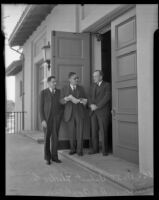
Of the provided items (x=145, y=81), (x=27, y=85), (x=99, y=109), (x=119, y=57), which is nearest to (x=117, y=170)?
(x=145, y=81)

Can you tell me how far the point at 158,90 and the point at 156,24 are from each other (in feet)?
3.23

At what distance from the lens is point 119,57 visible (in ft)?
15.2

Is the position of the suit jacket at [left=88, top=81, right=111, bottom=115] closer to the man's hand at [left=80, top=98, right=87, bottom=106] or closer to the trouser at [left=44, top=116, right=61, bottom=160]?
the man's hand at [left=80, top=98, right=87, bottom=106]

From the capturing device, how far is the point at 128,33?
4.33 m

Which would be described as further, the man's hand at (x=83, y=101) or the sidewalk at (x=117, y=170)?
the man's hand at (x=83, y=101)

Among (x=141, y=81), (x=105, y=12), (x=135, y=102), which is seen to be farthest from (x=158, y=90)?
(x=105, y=12)

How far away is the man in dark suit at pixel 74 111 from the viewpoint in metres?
4.96

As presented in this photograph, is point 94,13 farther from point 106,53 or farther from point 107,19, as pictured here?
point 106,53

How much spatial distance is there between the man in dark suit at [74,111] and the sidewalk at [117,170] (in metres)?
0.30

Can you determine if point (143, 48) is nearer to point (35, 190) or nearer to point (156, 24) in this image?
point (156, 24)

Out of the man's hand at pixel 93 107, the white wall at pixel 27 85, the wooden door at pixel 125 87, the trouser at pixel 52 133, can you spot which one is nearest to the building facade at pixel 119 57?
the wooden door at pixel 125 87

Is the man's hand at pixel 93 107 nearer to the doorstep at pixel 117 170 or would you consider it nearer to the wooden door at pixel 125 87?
the wooden door at pixel 125 87

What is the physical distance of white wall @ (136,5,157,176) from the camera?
10.8 feet

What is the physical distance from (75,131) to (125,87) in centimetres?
127
